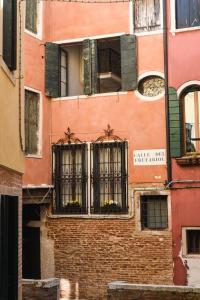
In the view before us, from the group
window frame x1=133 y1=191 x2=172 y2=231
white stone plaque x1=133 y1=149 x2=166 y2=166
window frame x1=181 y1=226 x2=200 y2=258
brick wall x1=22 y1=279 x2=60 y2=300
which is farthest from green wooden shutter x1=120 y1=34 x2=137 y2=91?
brick wall x1=22 y1=279 x2=60 y2=300

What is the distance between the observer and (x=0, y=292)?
251 inches

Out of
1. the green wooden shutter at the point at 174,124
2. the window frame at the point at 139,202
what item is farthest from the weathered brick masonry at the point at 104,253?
the green wooden shutter at the point at 174,124

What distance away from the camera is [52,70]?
14219 mm

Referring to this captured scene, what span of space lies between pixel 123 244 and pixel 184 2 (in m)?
6.49

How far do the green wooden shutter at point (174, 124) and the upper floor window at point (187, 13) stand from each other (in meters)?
1.73

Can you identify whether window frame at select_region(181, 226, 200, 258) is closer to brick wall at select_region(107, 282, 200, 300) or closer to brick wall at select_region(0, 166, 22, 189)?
brick wall at select_region(107, 282, 200, 300)

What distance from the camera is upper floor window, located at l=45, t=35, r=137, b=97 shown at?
13.7 m

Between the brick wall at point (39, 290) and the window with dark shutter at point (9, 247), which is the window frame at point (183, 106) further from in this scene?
the window with dark shutter at point (9, 247)

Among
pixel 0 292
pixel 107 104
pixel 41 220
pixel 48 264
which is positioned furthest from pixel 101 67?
pixel 0 292

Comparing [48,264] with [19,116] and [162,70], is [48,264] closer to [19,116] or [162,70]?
[162,70]

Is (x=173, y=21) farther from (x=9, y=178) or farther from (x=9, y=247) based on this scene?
(x=9, y=247)

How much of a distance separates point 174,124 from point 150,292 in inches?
179

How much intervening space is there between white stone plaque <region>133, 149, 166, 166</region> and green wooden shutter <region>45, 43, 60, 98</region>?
290 cm

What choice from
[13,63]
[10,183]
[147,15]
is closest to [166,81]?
[147,15]
